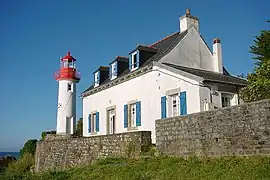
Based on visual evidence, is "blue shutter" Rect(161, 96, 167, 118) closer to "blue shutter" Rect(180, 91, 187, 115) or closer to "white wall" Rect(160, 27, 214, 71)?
"blue shutter" Rect(180, 91, 187, 115)

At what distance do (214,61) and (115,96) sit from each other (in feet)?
21.6

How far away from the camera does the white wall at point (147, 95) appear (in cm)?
1487

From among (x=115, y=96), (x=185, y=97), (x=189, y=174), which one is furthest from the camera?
(x=115, y=96)

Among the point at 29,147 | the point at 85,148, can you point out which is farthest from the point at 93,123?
the point at 29,147

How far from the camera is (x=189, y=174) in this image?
872 centimetres

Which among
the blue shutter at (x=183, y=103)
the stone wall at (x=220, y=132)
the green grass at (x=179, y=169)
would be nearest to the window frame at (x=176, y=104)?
the blue shutter at (x=183, y=103)

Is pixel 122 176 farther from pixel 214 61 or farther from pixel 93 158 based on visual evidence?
pixel 214 61

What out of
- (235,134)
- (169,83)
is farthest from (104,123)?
(235,134)

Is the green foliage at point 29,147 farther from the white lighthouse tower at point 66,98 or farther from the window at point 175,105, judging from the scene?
the window at point 175,105

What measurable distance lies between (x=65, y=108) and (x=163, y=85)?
11.6 m

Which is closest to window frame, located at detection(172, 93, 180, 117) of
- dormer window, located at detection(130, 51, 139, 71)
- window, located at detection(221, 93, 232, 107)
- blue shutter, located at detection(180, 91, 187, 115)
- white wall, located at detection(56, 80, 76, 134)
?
blue shutter, located at detection(180, 91, 187, 115)

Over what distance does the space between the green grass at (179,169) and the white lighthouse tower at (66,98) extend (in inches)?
484

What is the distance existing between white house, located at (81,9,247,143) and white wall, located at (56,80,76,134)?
8.01ft

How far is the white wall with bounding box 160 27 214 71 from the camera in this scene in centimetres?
1808
